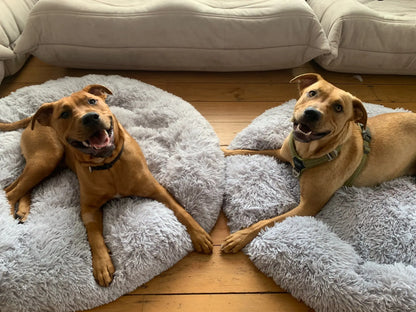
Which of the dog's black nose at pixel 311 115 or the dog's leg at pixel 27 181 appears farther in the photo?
the dog's leg at pixel 27 181

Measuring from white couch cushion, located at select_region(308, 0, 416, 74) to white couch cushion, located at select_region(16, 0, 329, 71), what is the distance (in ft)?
0.64

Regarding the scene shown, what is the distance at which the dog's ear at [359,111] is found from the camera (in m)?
1.98

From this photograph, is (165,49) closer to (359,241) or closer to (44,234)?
(44,234)

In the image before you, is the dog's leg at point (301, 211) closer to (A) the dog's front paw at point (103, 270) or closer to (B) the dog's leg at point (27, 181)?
(A) the dog's front paw at point (103, 270)

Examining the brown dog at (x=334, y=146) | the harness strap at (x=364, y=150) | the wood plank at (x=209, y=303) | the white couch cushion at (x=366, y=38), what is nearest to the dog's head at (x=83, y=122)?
the wood plank at (x=209, y=303)

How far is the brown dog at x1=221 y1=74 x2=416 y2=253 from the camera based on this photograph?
6.46 feet

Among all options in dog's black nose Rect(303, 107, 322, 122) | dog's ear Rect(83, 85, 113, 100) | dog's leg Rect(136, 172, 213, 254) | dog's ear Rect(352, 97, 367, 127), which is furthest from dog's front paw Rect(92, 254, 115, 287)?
dog's ear Rect(352, 97, 367, 127)

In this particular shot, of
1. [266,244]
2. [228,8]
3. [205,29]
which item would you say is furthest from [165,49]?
[266,244]

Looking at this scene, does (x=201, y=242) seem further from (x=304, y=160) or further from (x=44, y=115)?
(x=44, y=115)

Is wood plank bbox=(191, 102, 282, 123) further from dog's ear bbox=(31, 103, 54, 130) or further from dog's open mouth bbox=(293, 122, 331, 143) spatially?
dog's ear bbox=(31, 103, 54, 130)

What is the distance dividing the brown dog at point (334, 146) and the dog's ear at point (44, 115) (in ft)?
4.25

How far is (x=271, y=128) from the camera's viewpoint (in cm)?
270

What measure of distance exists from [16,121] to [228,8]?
2071mm

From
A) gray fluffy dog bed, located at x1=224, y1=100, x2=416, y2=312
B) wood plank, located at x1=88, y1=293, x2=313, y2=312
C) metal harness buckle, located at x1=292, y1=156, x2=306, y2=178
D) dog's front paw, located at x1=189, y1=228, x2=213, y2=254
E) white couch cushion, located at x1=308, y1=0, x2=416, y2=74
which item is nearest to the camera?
gray fluffy dog bed, located at x1=224, y1=100, x2=416, y2=312
